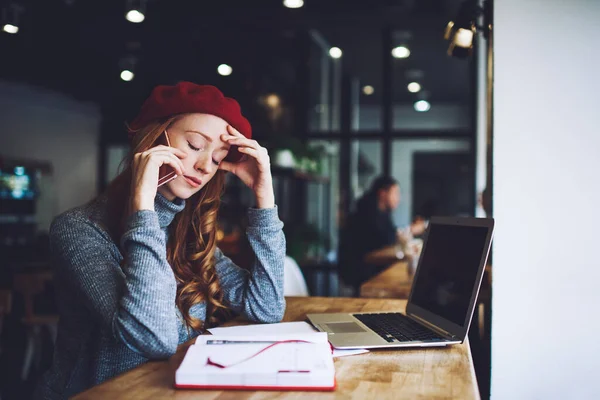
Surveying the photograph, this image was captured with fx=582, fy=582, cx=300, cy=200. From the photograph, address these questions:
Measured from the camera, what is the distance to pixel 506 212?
1.66 meters

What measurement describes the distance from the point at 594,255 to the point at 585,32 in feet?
2.04

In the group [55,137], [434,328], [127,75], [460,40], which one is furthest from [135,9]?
[55,137]

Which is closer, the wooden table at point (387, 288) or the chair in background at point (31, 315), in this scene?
the wooden table at point (387, 288)

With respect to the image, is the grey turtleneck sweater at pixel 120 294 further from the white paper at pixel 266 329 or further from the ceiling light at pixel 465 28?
the ceiling light at pixel 465 28

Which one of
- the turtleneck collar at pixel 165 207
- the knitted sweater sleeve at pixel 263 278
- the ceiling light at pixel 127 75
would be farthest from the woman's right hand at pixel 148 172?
the ceiling light at pixel 127 75

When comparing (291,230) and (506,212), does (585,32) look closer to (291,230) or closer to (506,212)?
(506,212)

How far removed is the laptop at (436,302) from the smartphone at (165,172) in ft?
1.73

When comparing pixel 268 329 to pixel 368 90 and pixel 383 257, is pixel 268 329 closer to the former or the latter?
pixel 383 257

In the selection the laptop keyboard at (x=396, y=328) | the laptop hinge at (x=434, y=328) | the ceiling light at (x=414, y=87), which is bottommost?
the laptop keyboard at (x=396, y=328)

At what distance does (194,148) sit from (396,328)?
68cm

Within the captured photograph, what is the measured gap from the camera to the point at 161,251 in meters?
1.24

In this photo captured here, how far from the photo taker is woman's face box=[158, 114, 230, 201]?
144cm

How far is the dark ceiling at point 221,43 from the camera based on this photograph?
18.5 feet

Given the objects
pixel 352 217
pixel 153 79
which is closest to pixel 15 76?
pixel 153 79
